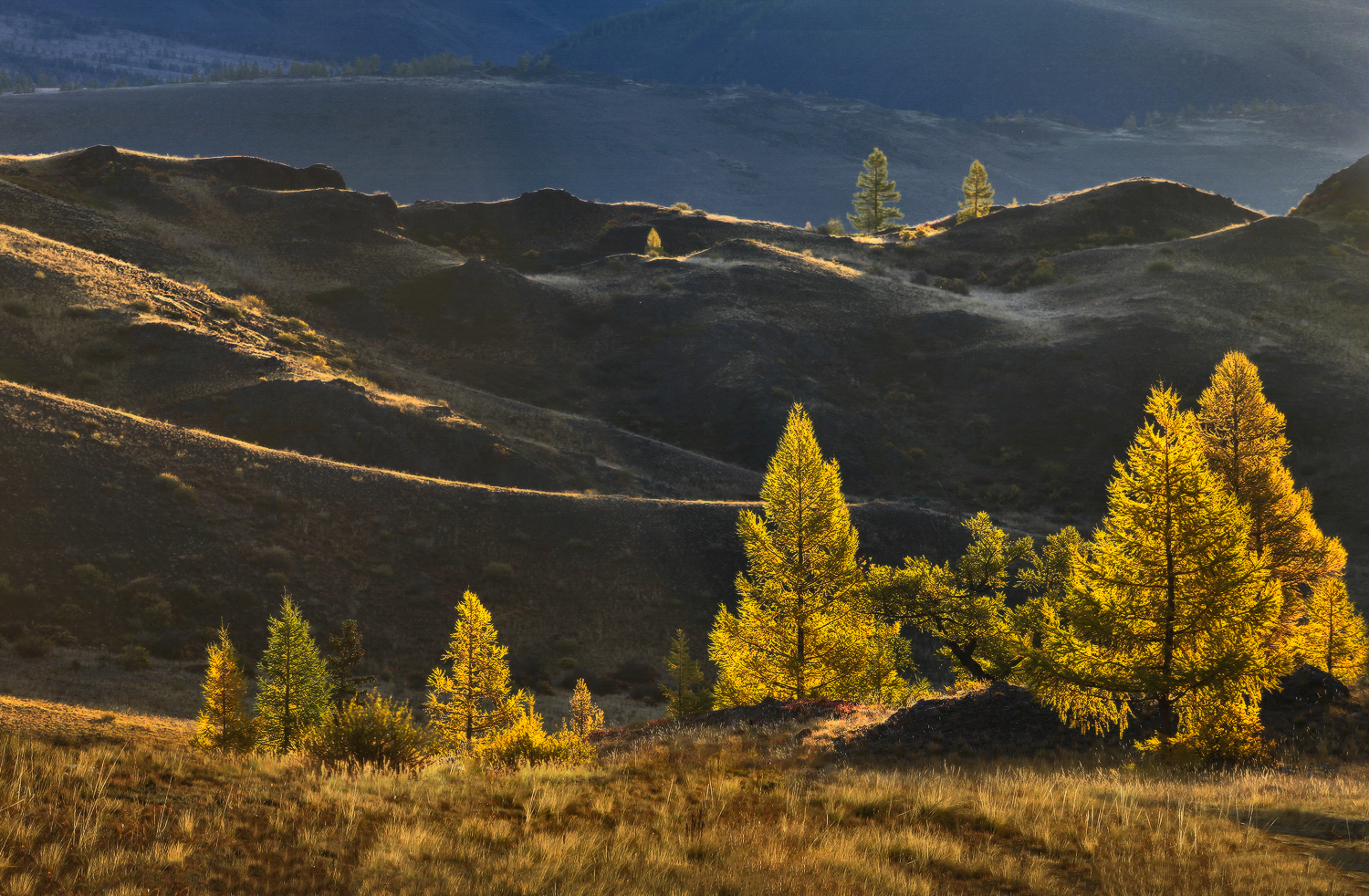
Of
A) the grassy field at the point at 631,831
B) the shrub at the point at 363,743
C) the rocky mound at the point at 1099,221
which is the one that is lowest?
the shrub at the point at 363,743

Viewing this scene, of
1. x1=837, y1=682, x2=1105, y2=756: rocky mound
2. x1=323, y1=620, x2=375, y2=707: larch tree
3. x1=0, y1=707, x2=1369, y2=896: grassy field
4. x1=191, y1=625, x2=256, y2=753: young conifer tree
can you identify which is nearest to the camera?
x1=0, y1=707, x2=1369, y2=896: grassy field

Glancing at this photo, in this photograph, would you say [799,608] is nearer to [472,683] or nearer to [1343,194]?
[472,683]

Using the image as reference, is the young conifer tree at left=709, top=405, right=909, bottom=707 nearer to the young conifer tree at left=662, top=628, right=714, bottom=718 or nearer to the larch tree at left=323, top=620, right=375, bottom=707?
the young conifer tree at left=662, top=628, right=714, bottom=718

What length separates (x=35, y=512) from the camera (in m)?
31.5

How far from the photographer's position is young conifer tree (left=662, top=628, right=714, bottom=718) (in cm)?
3181

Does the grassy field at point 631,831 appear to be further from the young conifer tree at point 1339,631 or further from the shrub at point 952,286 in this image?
the shrub at point 952,286

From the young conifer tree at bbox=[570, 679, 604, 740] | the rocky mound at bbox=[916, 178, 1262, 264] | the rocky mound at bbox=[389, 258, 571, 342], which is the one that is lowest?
the young conifer tree at bbox=[570, 679, 604, 740]

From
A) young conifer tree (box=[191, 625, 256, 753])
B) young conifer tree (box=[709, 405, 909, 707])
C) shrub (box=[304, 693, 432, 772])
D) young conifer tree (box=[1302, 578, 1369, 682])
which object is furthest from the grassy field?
young conifer tree (box=[1302, 578, 1369, 682])

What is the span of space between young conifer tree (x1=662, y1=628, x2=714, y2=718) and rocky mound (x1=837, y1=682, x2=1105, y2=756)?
12.5 m

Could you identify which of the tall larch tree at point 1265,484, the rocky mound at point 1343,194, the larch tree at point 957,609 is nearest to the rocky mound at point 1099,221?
the rocky mound at point 1343,194

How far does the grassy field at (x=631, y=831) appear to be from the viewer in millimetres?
7840

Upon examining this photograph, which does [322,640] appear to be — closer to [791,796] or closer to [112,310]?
[791,796]

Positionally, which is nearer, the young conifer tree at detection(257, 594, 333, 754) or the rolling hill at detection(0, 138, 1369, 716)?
the young conifer tree at detection(257, 594, 333, 754)

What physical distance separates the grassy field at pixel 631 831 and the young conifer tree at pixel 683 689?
18628mm
